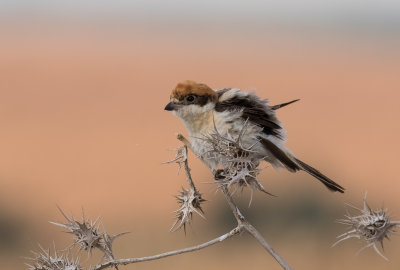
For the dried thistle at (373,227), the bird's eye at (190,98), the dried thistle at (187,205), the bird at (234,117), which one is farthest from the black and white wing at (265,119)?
the dried thistle at (373,227)

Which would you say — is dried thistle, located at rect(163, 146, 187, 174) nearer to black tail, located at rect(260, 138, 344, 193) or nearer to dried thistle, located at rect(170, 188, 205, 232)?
dried thistle, located at rect(170, 188, 205, 232)

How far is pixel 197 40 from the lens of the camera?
86938 mm

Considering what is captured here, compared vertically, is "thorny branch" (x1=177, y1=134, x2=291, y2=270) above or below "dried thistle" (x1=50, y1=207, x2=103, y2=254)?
below

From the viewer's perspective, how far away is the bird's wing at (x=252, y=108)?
434 cm

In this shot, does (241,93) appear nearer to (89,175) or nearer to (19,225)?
(19,225)

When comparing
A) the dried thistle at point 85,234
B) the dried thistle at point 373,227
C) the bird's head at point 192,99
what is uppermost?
the bird's head at point 192,99

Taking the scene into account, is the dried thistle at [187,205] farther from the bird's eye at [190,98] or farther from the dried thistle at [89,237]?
the bird's eye at [190,98]

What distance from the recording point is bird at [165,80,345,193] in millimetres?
4312

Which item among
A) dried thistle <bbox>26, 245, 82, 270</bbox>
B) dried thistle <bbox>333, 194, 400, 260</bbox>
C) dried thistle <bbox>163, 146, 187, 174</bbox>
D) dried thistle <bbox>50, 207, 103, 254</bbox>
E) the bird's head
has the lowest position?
dried thistle <bbox>333, 194, 400, 260</bbox>

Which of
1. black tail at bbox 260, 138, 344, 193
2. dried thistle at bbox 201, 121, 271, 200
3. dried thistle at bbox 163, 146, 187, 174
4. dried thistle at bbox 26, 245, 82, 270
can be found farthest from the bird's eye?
dried thistle at bbox 26, 245, 82, 270

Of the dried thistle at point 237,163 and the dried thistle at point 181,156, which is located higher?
the dried thistle at point 181,156

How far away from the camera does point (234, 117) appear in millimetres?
4289

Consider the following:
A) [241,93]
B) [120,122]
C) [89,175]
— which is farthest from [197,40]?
[241,93]

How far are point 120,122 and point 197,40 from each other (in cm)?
5120
